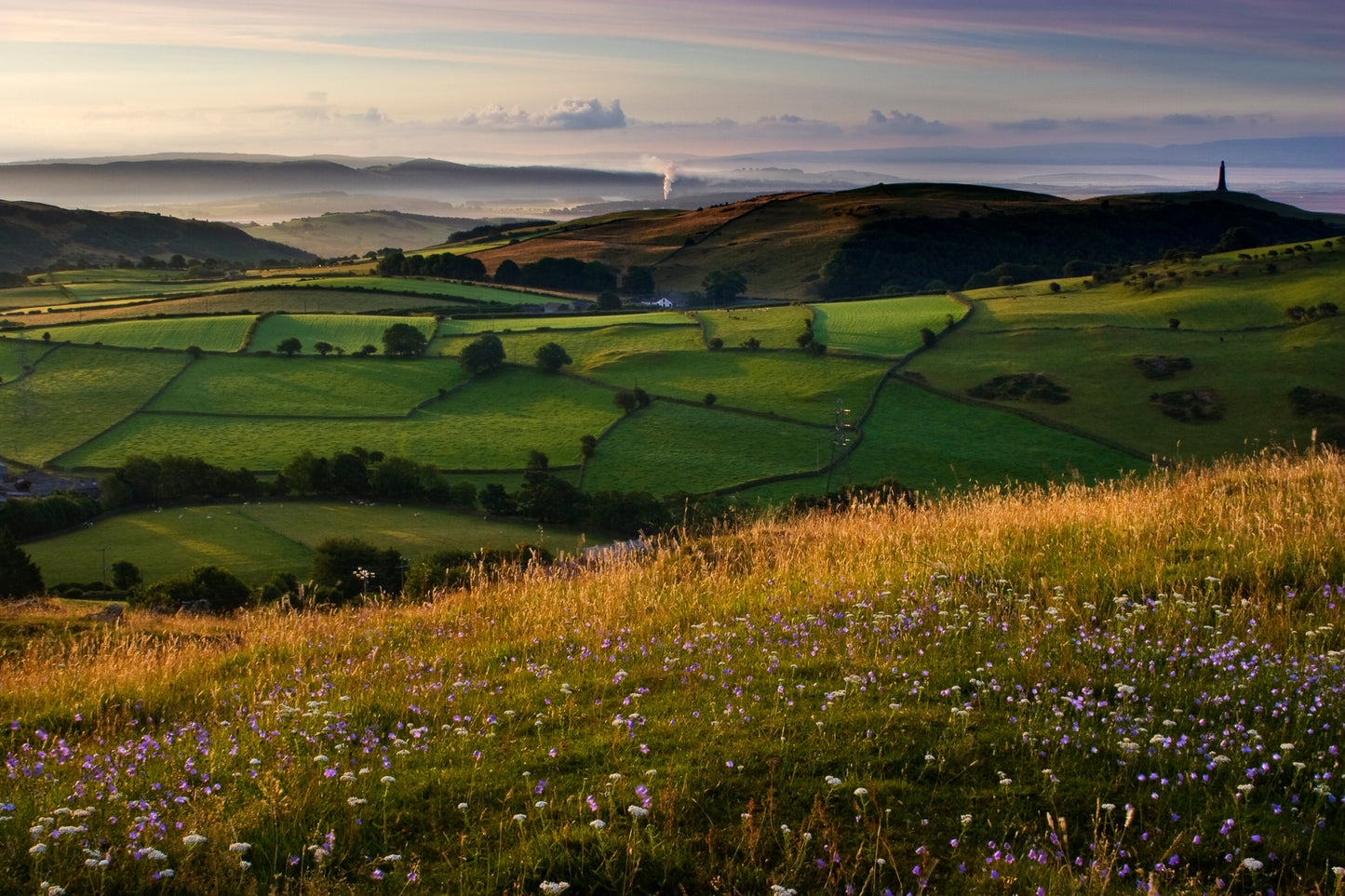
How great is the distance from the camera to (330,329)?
355 feet

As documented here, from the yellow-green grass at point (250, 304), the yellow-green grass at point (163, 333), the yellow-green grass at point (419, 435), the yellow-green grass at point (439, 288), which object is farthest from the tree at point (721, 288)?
the yellow-green grass at point (163, 333)

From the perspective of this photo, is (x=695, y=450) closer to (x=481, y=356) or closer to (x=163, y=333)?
(x=481, y=356)

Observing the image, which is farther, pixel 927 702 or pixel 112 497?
pixel 112 497

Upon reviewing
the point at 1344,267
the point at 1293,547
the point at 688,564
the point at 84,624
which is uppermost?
the point at 1344,267

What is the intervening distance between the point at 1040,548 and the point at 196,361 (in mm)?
97469

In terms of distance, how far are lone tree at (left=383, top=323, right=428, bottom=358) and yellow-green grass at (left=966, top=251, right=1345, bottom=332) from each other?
57.7 meters

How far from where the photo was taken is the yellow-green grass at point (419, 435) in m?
72.9

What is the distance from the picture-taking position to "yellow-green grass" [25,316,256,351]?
319 ft

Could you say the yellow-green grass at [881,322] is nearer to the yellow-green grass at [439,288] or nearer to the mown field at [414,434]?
the mown field at [414,434]

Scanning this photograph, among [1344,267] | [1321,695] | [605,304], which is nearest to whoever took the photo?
[1321,695]

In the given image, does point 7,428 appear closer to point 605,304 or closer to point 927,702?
point 605,304

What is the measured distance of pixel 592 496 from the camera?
2544 inches

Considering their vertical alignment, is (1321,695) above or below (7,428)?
above

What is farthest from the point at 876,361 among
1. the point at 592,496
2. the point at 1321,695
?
the point at 1321,695
